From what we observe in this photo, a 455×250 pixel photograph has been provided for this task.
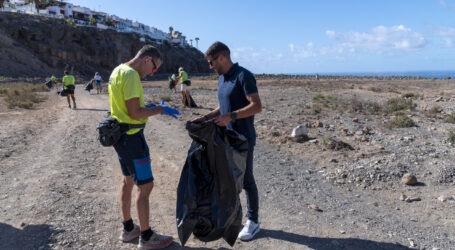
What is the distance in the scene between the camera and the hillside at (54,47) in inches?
1628

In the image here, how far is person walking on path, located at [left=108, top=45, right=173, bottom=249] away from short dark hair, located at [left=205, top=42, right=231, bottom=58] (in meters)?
0.48

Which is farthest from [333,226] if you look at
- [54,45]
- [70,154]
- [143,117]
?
[54,45]

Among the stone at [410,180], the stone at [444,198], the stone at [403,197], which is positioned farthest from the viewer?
the stone at [410,180]

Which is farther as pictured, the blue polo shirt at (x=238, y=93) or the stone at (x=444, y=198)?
the stone at (x=444, y=198)

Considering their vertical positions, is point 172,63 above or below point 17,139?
above

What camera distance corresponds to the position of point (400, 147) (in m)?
6.86

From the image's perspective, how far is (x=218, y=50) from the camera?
297cm

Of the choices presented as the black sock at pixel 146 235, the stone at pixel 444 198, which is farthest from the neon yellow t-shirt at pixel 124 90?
the stone at pixel 444 198

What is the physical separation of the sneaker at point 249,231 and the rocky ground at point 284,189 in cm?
7

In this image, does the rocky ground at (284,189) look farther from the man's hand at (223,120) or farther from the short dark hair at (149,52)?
the short dark hair at (149,52)

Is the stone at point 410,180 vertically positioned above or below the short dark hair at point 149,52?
below

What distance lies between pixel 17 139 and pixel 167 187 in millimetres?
5530

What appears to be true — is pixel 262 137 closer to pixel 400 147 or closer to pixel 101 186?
pixel 400 147

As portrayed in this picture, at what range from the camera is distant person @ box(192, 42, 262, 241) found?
2.89m
